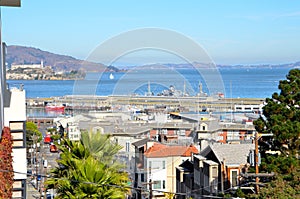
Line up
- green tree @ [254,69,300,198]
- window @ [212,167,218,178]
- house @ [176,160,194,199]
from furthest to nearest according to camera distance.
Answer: house @ [176,160,194,199] < window @ [212,167,218,178] < green tree @ [254,69,300,198]

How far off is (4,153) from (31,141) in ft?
111

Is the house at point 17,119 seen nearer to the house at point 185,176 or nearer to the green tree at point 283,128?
the green tree at point 283,128

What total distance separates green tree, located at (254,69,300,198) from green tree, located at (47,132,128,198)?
3.24 metres

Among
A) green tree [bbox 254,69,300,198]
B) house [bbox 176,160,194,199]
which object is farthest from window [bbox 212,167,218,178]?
green tree [bbox 254,69,300,198]

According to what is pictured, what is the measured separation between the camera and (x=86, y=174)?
8.48 m

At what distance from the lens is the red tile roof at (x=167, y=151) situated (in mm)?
15430

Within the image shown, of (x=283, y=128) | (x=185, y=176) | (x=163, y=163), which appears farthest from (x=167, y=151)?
(x=283, y=128)

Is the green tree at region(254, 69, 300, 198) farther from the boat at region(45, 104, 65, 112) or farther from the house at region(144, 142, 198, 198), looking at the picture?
the boat at region(45, 104, 65, 112)

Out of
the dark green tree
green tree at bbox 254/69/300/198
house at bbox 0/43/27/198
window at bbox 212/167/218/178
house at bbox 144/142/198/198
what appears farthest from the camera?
window at bbox 212/167/218/178

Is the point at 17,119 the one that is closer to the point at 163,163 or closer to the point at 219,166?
the point at 163,163

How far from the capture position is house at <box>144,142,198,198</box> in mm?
15773

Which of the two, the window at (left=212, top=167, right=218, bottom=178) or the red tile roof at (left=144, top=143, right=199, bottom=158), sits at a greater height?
the red tile roof at (left=144, top=143, right=199, bottom=158)

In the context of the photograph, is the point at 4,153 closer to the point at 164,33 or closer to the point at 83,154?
the point at 83,154

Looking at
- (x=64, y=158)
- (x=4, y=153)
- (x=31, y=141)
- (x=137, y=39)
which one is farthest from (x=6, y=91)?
(x=31, y=141)
